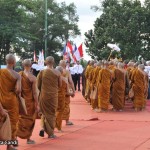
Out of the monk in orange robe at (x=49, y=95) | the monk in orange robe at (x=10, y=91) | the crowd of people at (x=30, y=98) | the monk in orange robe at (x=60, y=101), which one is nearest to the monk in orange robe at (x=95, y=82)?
the crowd of people at (x=30, y=98)

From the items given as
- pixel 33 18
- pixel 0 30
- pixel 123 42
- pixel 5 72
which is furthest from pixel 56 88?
pixel 33 18

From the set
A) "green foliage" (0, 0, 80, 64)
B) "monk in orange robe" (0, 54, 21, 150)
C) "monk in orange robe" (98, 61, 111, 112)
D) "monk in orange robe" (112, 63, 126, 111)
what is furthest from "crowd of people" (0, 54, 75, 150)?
"green foliage" (0, 0, 80, 64)

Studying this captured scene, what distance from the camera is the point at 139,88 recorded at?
17766 millimetres

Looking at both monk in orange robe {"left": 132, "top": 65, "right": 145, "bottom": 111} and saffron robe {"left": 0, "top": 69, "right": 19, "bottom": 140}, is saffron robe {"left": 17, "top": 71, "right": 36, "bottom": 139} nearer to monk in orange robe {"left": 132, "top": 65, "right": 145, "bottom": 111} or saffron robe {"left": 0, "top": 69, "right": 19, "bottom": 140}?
saffron robe {"left": 0, "top": 69, "right": 19, "bottom": 140}

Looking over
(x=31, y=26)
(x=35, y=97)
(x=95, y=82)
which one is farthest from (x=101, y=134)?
(x=31, y=26)

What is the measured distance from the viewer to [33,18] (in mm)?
63125

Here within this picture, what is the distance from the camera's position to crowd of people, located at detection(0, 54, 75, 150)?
346 inches

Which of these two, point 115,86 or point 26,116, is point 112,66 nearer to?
point 115,86

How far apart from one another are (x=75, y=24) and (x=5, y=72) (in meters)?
59.0

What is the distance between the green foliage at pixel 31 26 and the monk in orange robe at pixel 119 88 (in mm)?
32506

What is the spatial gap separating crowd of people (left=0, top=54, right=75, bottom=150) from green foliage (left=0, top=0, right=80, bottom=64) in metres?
38.4

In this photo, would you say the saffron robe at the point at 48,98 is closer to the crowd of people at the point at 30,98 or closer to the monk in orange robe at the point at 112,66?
the crowd of people at the point at 30,98

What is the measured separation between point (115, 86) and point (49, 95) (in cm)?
713

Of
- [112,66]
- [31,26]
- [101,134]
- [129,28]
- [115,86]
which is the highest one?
[31,26]
